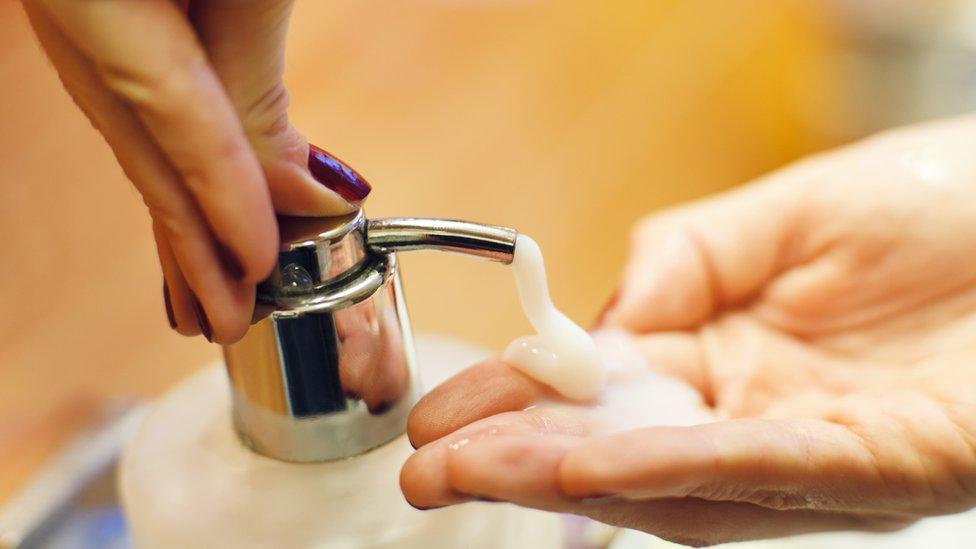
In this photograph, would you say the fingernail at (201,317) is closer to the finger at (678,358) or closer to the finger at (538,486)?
the finger at (538,486)

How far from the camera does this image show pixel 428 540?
1.01 feet

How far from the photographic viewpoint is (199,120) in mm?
214

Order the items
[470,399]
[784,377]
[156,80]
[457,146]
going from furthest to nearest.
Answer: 1. [457,146]
2. [784,377]
3. [470,399]
4. [156,80]

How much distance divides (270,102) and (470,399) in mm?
124

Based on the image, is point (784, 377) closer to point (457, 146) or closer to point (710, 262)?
point (710, 262)

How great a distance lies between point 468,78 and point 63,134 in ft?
0.86

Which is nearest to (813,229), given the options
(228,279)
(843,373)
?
(843,373)

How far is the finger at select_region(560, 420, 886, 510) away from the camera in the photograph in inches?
9.7

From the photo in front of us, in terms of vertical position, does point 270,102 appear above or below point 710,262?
above

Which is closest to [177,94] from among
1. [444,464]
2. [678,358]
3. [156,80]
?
[156,80]

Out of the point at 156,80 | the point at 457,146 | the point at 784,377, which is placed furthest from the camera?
the point at 457,146

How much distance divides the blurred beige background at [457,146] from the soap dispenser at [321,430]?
11cm

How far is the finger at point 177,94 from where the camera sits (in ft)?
0.67

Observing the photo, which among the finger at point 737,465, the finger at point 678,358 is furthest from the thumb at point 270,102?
the finger at point 678,358
